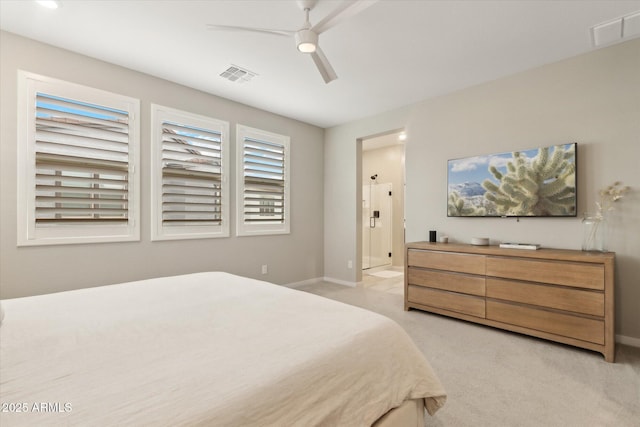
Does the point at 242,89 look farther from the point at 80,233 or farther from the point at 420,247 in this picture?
the point at 420,247

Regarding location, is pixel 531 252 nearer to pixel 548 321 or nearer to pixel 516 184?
pixel 548 321

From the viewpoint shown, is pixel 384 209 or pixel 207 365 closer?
pixel 207 365

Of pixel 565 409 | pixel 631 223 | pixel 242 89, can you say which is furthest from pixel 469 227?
pixel 242 89

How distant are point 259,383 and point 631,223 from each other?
3389mm

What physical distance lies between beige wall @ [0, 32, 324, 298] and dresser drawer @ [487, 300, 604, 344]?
2843 millimetres

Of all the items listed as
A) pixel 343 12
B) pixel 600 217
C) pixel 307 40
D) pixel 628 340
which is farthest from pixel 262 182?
pixel 628 340

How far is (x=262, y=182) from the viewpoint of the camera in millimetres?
4277

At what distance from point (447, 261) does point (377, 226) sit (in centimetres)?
336

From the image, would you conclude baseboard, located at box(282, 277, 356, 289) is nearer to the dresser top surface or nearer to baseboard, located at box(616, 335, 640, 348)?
the dresser top surface

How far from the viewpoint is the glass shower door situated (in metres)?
6.48

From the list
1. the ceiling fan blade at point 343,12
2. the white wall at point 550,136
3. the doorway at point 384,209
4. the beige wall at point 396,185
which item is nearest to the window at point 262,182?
the white wall at point 550,136

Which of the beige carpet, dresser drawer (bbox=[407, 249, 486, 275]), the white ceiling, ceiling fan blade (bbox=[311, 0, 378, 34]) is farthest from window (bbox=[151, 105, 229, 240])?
the beige carpet

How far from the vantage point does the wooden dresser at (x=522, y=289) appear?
2.36 m

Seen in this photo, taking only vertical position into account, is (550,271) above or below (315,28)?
below
